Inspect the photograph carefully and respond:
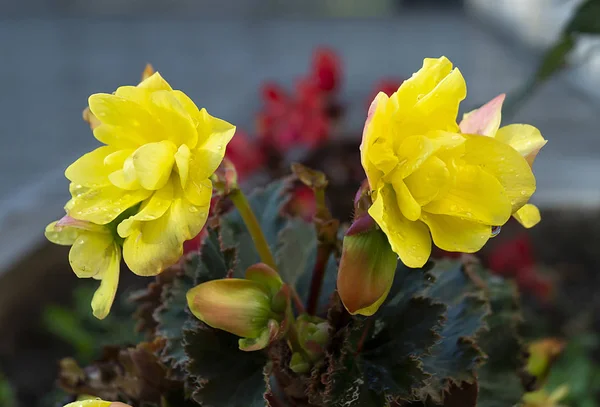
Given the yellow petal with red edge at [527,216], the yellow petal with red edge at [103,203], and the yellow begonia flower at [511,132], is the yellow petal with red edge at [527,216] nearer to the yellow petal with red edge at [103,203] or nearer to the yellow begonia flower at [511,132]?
the yellow begonia flower at [511,132]

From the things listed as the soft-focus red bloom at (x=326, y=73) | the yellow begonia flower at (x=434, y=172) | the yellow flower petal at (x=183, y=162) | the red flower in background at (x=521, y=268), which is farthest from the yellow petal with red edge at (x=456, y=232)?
the soft-focus red bloom at (x=326, y=73)

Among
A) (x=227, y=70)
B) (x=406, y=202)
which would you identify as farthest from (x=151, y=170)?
(x=227, y=70)

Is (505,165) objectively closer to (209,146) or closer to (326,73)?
(209,146)

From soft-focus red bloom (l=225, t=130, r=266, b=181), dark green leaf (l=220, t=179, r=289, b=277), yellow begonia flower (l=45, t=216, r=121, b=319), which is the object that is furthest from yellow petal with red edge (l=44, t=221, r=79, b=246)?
soft-focus red bloom (l=225, t=130, r=266, b=181)

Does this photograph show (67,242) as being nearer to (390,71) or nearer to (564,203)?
(564,203)

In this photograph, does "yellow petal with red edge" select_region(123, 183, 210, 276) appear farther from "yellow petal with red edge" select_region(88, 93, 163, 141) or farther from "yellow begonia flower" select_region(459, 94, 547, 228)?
"yellow begonia flower" select_region(459, 94, 547, 228)
